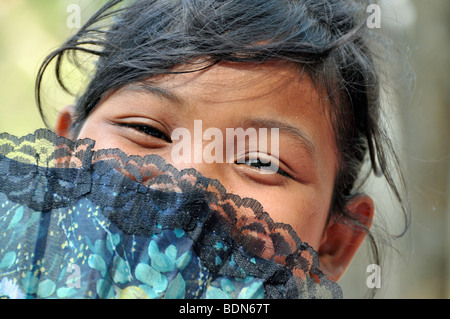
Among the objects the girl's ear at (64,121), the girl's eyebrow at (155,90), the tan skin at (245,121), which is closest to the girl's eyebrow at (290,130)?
the tan skin at (245,121)

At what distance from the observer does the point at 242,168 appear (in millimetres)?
1351

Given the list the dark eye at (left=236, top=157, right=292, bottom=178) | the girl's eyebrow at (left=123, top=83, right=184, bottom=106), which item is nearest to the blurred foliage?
the girl's eyebrow at (left=123, top=83, right=184, bottom=106)

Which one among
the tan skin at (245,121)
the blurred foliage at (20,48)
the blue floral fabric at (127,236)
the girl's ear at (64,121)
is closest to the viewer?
the blue floral fabric at (127,236)

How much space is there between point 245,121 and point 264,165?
0.47ft

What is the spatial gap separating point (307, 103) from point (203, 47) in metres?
0.33

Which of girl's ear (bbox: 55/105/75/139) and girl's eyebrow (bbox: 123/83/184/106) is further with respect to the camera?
girl's ear (bbox: 55/105/75/139)

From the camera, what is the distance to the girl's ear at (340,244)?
182 cm

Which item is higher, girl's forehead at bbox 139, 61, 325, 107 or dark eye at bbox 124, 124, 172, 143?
girl's forehead at bbox 139, 61, 325, 107

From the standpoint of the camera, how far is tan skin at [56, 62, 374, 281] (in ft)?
4.35

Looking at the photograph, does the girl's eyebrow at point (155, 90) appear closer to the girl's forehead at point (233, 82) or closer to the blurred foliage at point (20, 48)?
the girl's forehead at point (233, 82)

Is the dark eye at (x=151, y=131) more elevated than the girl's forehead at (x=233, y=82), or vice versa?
the girl's forehead at (x=233, y=82)

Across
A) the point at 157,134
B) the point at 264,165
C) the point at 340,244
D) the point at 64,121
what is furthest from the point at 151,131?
the point at 340,244

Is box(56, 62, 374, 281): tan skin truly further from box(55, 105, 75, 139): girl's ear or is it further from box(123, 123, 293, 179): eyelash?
box(55, 105, 75, 139): girl's ear

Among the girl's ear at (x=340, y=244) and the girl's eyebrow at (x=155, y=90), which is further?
the girl's ear at (x=340, y=244)
